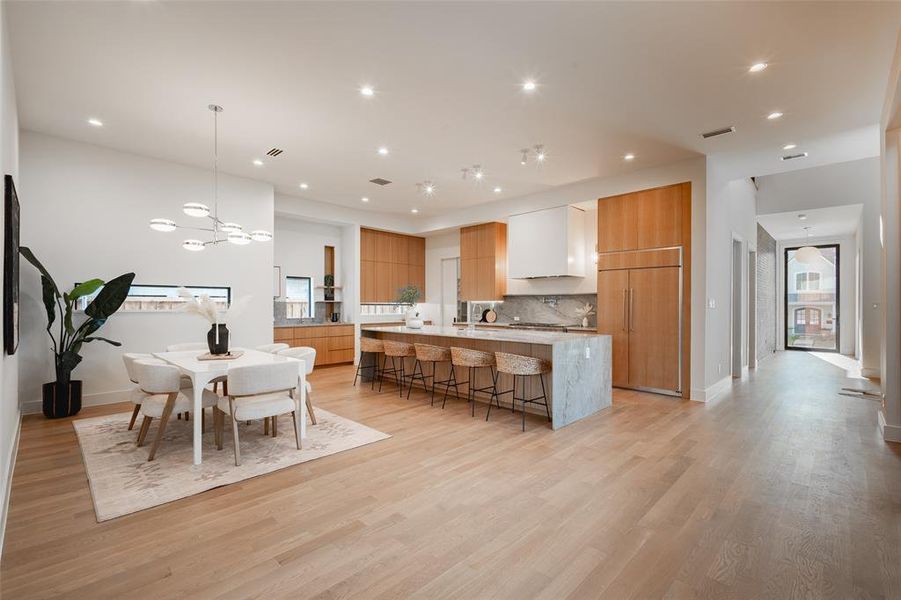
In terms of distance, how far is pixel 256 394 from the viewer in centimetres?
335

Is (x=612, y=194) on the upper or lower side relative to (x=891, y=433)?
upper

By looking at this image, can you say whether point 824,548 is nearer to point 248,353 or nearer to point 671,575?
point 671,575

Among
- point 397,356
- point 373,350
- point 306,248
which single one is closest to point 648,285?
point 397,356

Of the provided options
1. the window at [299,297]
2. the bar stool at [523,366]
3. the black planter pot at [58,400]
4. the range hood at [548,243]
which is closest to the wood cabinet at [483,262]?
the range hood at [548,243]

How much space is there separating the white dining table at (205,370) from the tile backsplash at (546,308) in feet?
16.5

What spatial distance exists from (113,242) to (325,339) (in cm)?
374

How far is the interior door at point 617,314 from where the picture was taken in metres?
6.08

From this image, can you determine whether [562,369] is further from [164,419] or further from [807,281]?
[807,281]

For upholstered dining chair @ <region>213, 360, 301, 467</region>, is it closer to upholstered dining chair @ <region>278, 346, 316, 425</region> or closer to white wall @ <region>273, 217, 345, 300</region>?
upholstered dining chair @ <region>278, 346, 316, 425</region>

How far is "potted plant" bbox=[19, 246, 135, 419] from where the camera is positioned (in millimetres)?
4555

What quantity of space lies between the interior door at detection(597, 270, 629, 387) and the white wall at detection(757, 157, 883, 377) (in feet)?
15.5

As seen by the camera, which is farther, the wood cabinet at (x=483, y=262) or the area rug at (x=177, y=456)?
the wood cabinet at (x=483, y=262)

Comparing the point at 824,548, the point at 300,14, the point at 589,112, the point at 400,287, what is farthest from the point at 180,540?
the point at 400,287

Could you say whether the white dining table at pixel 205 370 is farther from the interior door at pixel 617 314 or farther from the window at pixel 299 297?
the interior door at pixel 617 314
